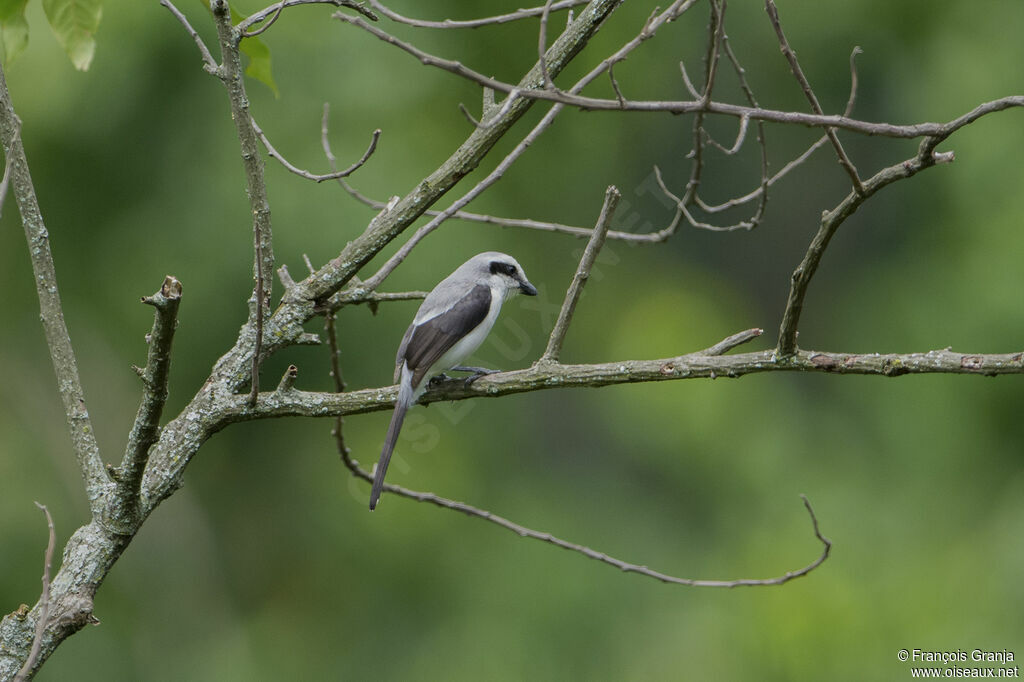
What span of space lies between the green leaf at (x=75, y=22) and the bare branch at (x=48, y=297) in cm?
27

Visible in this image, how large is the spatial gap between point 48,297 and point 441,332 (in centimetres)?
213

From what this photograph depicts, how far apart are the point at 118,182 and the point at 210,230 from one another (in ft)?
4.74

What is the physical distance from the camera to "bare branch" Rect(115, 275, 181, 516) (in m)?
2.38

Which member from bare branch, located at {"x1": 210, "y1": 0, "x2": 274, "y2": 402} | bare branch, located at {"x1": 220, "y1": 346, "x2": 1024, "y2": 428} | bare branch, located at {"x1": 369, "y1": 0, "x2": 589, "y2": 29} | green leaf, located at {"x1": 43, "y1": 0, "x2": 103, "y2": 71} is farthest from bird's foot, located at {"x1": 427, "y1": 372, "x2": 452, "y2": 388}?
green leaf, located at {"x1": 43, "y1": 0, "x2": 103, "y2": 71}

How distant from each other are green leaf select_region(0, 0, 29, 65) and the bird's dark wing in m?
2.13

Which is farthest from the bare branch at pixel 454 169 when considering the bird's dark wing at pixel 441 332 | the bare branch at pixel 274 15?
the bird's dark wing at pixel 441 332

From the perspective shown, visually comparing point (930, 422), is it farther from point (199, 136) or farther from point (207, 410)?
point (207, 410)

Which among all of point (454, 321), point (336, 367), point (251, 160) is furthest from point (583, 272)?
point (454, 321)

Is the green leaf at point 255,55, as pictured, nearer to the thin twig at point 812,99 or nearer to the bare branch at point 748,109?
the bare branch at point 748,109

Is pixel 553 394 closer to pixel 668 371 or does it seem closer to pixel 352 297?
pixel 352 297

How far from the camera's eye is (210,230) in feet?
27.2

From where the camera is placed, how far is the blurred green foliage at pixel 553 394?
8133mm

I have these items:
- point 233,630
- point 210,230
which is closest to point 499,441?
point 233,630

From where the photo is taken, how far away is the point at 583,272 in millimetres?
3359
